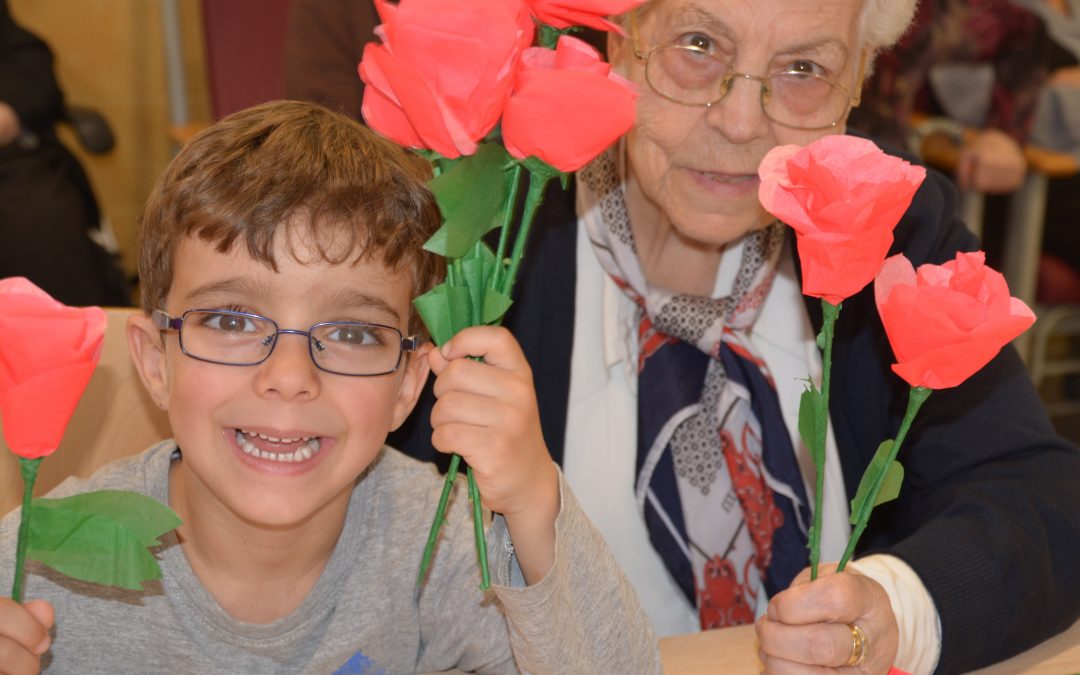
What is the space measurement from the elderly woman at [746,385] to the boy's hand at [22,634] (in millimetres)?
618

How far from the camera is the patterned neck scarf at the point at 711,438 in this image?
1.53 meters

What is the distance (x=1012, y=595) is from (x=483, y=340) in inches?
24.5

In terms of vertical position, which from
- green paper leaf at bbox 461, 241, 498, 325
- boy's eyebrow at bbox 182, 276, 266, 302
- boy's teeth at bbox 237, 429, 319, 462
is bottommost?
boy's teeth at bbox 237, 429, 319, 462

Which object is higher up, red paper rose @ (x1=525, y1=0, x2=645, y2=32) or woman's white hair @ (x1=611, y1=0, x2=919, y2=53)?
red paper rose @ (x1=525, y1=0, x2=645, y2=32)

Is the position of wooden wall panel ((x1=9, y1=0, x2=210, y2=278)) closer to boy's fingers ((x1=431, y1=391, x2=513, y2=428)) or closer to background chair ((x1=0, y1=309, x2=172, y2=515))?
background chair ((x1=0, y1=309, x2=172, y2=515))

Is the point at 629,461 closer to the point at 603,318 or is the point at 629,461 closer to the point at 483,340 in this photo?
the point at 603,318

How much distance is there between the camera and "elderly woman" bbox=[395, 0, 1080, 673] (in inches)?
48.9

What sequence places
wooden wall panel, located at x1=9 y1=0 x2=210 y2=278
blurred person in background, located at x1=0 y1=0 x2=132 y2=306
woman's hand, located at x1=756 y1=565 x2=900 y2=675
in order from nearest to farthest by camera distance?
1. woman's hand, located at x1=756 y1=565 x2=900 y2=675
2. blurred person in background, located at x1=0 y1=0 x2=132 y2=306
3. wooden wall panel, located at x1=9 y1=0 x2=210 y2=278

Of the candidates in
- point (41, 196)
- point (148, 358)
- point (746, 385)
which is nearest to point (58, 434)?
point (148, 358)

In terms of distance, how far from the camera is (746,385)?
1.54 m

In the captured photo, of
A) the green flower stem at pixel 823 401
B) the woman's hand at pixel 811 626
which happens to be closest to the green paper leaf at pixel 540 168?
the green flower stem at pixel 823 401

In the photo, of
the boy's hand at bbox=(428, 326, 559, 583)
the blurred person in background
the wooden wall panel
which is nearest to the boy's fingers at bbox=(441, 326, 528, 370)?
the boy's hand at bbox=(428, 326, 559, 583)

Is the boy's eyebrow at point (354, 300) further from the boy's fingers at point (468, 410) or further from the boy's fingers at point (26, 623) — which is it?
the boy's fingers at point (26, 623)

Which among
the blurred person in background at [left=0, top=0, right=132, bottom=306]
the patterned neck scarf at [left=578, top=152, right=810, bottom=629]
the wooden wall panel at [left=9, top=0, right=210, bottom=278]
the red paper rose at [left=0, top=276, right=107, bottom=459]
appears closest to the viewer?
the red paper rose at [left=0, top=276, right=107, bottom=459]
